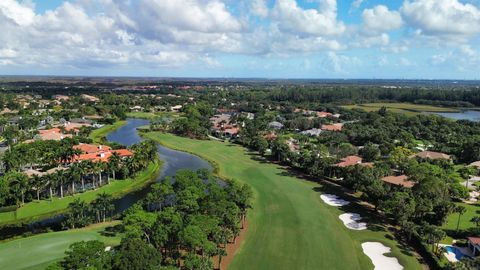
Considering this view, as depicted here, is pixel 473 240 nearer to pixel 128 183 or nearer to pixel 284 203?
pixel 284 203

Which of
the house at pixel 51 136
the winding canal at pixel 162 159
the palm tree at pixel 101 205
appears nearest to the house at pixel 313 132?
the winding canal at pixel 162 159

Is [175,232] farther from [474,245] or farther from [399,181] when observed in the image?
[399,181]

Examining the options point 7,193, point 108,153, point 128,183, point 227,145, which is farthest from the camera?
point 227,145

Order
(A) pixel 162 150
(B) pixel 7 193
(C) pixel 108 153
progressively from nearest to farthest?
(B) pixel 7 193, (C) pixel 108 153, (A) pixel 162 150

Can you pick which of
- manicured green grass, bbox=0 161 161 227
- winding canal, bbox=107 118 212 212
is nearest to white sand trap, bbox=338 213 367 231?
winding canal, bbox=107 118 212 212

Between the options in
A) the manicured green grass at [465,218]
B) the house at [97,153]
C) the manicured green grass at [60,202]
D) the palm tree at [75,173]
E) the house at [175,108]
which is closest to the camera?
the manicured green grass at [465,218]

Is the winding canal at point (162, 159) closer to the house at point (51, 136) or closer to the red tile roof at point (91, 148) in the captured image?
the red tile roof at point (91, 148)

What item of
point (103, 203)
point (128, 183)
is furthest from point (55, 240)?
point (128, 183)

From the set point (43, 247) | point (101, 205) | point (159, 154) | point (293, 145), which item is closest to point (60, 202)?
point (101, 205)
